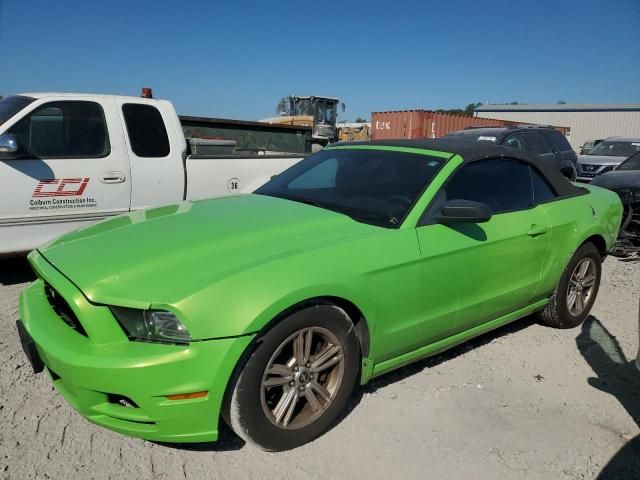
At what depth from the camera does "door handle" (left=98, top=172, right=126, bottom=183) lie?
4.94 metres

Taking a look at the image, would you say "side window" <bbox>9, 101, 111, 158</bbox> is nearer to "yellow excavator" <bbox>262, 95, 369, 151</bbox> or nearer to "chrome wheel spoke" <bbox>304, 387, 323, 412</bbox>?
"chrome wheel spoke" <bbox>304, 387, 323, 412</bbox>

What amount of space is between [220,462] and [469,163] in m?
2.34

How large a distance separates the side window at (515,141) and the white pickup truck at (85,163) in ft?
18.7

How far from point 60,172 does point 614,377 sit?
490 cm

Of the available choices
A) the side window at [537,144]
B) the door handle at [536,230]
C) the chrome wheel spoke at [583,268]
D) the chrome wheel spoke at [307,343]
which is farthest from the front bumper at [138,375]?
the side window at [537,144]

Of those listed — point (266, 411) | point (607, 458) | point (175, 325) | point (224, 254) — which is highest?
point (224, 254)

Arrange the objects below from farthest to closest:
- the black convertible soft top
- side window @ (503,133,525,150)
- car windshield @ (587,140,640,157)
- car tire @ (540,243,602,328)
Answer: car windshield @ (587,140,640,157) → side window @ (503,133,525,150) → car tire @ (540,243,602,328) → the black convertible soft top

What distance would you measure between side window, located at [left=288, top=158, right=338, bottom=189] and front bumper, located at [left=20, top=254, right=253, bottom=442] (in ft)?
5.59

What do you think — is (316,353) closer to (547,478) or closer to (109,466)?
(109,466)

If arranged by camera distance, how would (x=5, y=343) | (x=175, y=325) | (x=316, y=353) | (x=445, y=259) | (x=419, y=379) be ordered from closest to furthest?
(x=175, y=325) < (x=316, y=353) < (x=445, y=259) < (x=419, y=379) < (x=5, y=343)

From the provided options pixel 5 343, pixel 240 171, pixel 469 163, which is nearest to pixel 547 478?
pixel 469 163

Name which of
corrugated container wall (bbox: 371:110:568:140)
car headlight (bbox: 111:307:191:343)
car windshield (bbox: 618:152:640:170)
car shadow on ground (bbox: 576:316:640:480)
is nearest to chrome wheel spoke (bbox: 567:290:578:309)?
car shadow on ground (bbox: 576:316:640:480)

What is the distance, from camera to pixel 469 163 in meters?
3.32

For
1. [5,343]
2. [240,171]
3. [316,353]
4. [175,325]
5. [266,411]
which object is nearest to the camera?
[175,325]
